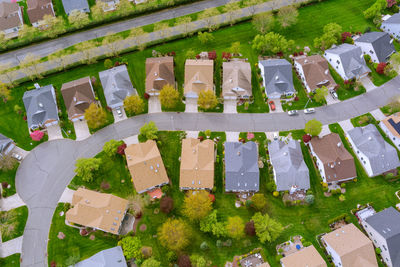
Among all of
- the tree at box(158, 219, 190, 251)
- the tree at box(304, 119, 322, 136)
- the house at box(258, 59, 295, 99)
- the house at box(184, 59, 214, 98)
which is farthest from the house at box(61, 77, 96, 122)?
the tree at box(304, 119, 322, 136)

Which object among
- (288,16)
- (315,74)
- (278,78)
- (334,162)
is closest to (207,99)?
(278,78)

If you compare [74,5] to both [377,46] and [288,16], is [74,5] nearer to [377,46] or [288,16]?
[288,16]

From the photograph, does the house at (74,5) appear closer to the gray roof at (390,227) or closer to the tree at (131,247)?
the tree at (131,247)

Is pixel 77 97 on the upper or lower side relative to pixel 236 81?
upper

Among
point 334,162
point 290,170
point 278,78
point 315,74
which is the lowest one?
point 334,162

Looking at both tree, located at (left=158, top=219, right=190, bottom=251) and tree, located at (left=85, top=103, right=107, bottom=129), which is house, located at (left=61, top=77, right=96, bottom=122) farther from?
tree, located at (left=158, top=219, right=190, bottom=251)
